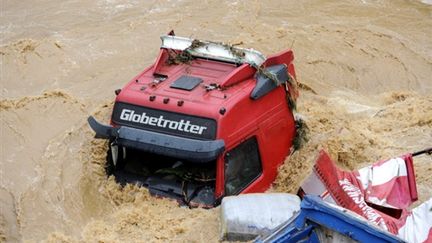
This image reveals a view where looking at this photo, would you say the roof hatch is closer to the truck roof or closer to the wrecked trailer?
the truck roof

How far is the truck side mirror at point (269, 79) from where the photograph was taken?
7.05 meters

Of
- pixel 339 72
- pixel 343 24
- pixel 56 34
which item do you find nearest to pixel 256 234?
pixel 339 72

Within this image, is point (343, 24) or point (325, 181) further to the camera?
point (343, 24)

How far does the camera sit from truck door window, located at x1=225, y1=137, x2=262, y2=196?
22.2ft

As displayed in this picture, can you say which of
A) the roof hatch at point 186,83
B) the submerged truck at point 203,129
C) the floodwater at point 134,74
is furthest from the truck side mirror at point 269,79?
the floodwater at point 134,74

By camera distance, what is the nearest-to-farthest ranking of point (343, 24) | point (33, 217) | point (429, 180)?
point (33, 217) < point (429, 180) < point (343, 24)

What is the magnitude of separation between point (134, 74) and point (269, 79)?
166 inches

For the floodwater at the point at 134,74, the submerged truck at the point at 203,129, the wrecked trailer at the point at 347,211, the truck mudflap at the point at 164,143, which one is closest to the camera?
the wrecked trailer at the point at 347,211

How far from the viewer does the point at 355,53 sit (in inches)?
505

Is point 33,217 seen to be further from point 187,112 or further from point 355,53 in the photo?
point 355,53

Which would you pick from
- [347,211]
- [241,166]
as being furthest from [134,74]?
[347,211]

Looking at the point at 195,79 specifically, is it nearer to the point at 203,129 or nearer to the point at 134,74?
the point at 203,129

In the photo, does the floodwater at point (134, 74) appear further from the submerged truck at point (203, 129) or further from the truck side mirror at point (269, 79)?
the truck side mirror at point (269, 79)

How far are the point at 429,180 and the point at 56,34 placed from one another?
7138 millimetres
